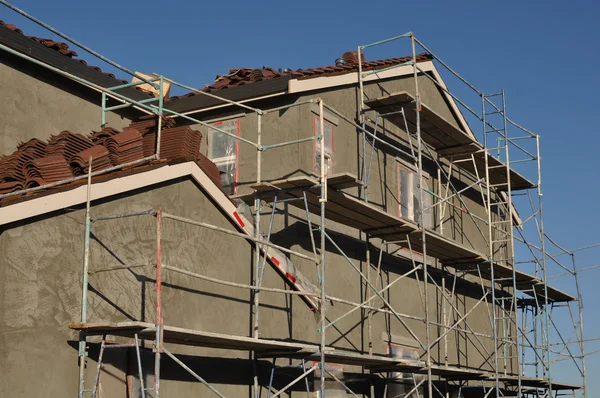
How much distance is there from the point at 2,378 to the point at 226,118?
8.88 metres

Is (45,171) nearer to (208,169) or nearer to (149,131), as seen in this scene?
(208,169)

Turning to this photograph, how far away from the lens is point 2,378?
10.3 m

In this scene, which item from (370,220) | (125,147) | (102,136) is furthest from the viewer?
(370,220)

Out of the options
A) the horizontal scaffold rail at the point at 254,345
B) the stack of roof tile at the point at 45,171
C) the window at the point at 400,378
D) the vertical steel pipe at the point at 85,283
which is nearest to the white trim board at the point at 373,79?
the horizontal scaffold rail at the point at 254,345

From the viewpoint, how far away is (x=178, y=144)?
47.1ft

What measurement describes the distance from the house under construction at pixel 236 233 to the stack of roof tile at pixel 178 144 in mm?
37

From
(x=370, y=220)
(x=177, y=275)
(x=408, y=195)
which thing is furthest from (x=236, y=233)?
(x=408, y=195)

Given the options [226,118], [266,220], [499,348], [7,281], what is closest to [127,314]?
[7,281]

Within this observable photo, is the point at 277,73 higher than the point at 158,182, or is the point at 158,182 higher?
the point at 277,73

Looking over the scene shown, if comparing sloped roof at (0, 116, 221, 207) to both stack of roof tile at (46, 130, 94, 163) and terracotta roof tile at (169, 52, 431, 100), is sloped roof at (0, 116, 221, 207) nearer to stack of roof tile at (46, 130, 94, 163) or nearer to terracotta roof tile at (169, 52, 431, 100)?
stack of roof tile at (46, 130, 94, 163)

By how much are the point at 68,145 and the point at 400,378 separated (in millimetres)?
8990

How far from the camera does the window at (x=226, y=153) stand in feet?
57.2

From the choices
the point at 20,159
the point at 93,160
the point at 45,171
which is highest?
the point at 20,159

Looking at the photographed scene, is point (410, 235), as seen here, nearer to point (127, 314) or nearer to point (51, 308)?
point (127, 314)
